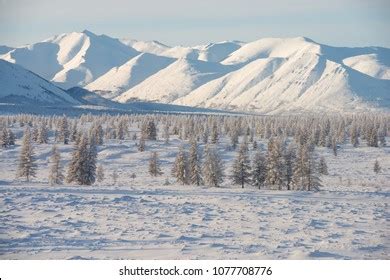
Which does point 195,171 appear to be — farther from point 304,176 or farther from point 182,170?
point 304,176

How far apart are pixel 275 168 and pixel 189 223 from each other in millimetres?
22556

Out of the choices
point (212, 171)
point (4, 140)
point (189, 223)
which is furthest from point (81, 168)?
point (4, 140)

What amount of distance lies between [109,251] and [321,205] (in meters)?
19.7

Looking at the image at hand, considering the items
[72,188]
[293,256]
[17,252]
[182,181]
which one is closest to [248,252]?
[293,256]

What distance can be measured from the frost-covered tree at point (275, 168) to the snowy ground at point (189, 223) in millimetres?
6883

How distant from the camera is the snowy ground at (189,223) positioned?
85.8 ft

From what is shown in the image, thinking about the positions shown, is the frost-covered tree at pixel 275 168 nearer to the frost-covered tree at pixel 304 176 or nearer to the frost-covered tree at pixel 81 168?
the frost-covered tree at pixel 304 176

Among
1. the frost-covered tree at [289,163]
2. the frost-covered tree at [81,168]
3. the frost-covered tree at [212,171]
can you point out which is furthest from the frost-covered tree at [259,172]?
the frost-covered tree at [81,168]

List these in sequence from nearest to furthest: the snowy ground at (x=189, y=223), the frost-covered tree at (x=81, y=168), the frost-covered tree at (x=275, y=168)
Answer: the snowy ground at (x=189, y=223)
the frost-covered tree at (x=275, y=168)
the frost-covered tree at (x=81, y=168)

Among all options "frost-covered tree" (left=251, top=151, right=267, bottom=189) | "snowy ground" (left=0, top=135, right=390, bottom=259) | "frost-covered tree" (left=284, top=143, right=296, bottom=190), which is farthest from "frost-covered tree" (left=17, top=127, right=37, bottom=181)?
"frost-covered tree" (left=284, top=143, right=296, bottom=190)

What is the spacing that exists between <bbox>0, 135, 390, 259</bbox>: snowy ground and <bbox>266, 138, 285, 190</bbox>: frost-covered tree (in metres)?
6.88

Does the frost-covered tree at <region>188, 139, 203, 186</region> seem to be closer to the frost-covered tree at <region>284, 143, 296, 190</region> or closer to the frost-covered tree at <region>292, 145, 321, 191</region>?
the frost-covered tree at <region>284, 143, 296, 190</region>

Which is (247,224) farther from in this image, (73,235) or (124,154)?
(124,154)

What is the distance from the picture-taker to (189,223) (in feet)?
109
